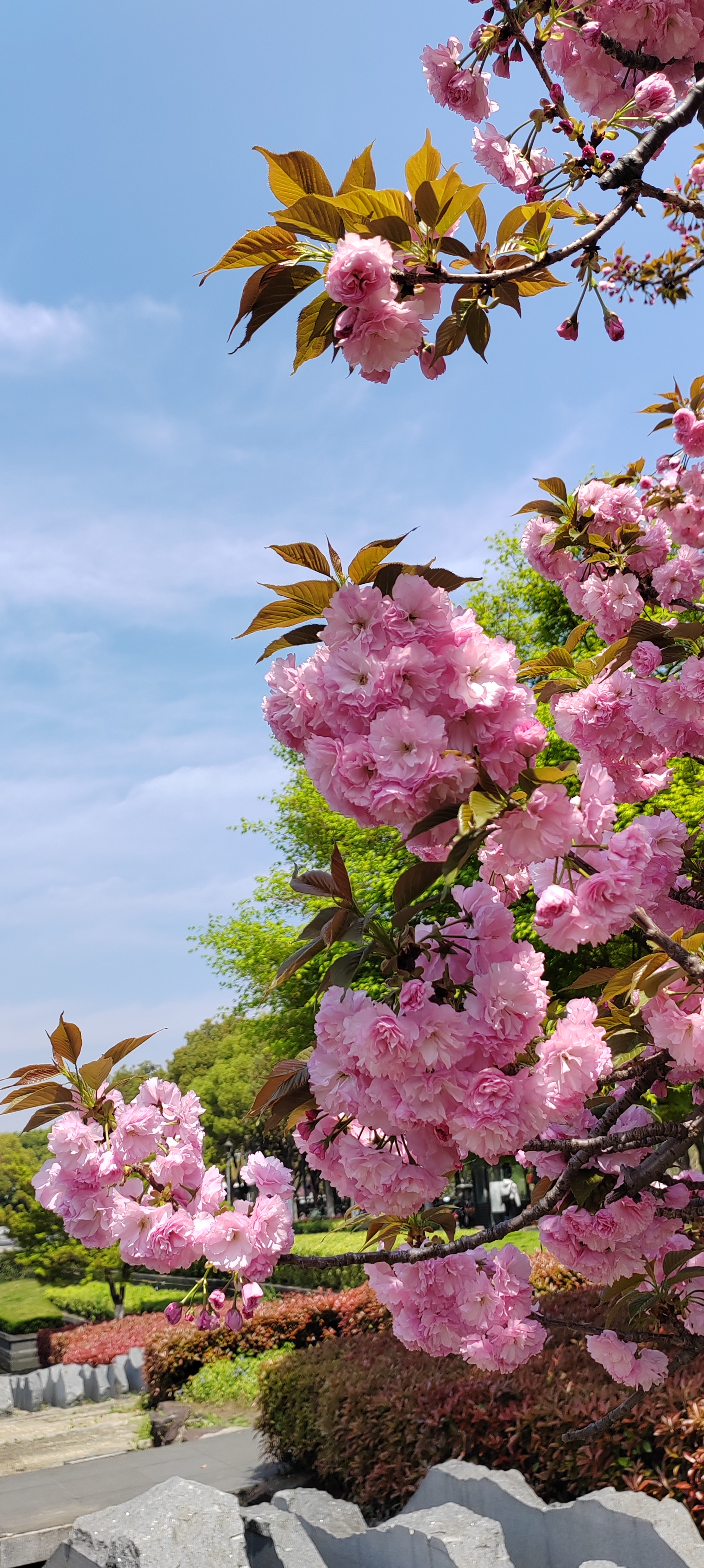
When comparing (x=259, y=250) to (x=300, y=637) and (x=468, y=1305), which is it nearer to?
(x=300, y=637)

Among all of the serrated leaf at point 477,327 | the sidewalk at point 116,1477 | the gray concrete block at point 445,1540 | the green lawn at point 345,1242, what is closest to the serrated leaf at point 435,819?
the serrated leaf at point 477,327

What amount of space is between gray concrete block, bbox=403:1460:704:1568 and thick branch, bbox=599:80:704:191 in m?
4.91

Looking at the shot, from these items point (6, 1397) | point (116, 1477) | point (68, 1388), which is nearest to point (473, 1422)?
point (116, 1477)

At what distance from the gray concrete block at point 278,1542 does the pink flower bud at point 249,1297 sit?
9.90 feet

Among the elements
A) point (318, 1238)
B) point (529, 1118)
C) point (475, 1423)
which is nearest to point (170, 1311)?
point (529, 1118)

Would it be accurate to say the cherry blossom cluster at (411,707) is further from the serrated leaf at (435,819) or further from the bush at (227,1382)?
the bush at (227,1382)

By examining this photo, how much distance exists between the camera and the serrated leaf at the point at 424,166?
171cm

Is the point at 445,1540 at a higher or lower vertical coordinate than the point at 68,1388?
higher

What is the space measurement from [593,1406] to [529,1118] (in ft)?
16.8

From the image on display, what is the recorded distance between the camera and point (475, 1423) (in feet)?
20.7

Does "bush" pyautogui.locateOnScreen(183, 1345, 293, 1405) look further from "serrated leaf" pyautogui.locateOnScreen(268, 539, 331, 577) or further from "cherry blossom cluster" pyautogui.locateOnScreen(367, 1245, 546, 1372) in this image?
"serrated leaf" pyautogui.locateOnScreen(268, 539, 331, 577)

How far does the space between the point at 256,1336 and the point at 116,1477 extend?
320 cm

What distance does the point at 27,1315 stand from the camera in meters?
21.6

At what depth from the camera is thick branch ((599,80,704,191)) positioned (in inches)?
88.0
